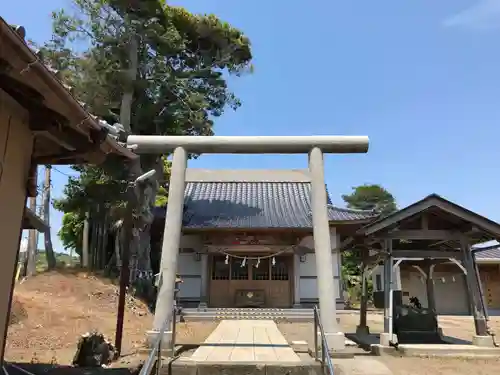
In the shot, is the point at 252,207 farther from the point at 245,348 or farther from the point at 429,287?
the point at 245,348

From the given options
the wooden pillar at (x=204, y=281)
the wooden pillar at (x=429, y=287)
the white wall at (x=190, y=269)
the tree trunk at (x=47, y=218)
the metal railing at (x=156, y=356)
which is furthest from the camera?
the white wall at (x=190, y=269)

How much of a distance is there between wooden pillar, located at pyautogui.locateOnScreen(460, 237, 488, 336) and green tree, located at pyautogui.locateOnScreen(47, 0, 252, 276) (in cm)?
1114

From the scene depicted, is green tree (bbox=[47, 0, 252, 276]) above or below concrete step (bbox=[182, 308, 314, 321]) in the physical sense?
above

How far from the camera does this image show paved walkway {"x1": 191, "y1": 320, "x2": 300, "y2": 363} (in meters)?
5.62

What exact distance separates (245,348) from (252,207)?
42.0 ft

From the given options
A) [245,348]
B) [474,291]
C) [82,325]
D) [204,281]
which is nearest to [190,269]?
[204,281]

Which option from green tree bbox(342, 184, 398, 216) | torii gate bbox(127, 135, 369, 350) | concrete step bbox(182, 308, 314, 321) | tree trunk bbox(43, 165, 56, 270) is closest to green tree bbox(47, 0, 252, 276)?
tree trunk bbox(43, 165, 56, 270)

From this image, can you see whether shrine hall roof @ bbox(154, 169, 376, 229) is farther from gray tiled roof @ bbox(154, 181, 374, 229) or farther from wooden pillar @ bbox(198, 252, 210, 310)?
wooden pillar @ bbox(198, 252, 210, 310)

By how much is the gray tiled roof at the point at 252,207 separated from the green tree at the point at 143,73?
2.61 metres

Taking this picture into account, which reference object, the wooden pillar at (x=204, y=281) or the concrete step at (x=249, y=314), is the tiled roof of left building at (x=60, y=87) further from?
the wooden pillar at (x=204, y=281)

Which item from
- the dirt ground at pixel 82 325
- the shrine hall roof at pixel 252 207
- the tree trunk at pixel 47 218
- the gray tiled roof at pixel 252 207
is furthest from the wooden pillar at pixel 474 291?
the tree trunk at pixel 47 218

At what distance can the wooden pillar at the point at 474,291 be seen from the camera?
8719 millimetres

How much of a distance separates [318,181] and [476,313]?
4.69 m

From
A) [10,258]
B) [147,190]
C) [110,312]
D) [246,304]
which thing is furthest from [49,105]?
[246,304]
